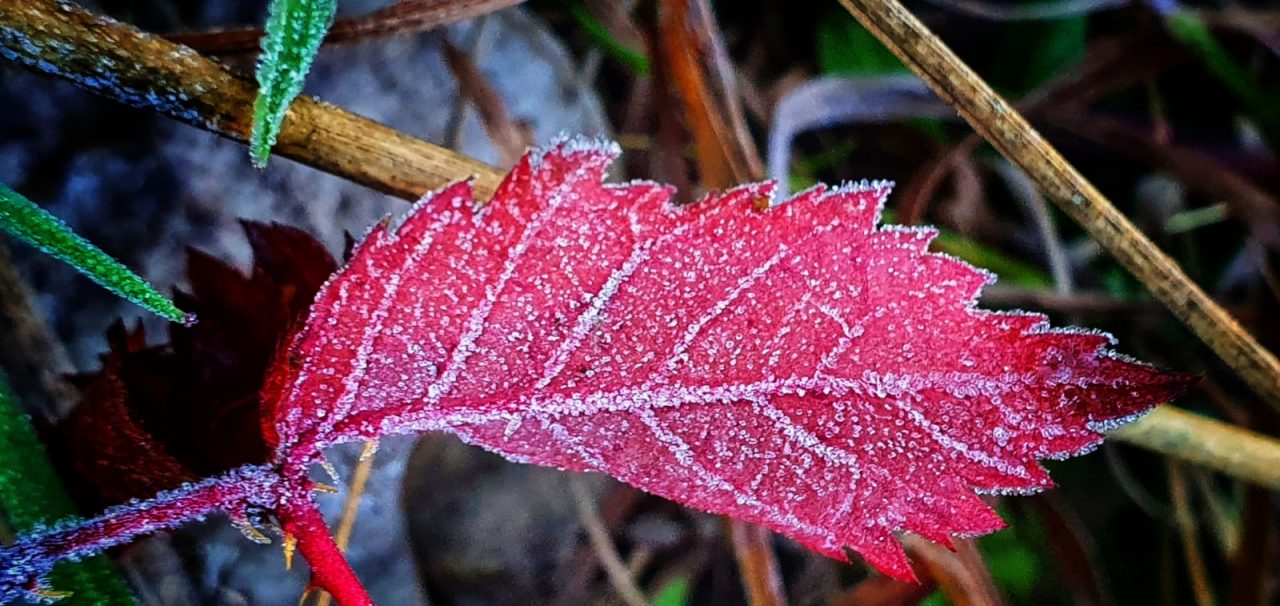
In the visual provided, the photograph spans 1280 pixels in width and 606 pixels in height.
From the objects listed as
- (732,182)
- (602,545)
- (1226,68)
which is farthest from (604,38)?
(1226,68)

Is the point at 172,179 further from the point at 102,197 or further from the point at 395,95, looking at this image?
the point at 395,95

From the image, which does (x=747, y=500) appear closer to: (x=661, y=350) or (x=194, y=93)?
(x=661, y=350)

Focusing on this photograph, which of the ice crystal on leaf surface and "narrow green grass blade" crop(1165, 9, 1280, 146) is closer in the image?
the ice crystal on leaf surface

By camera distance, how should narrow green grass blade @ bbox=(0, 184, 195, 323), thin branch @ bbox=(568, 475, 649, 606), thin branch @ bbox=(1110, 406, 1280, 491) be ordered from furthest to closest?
thin branch @ bbox=(568, 475, 649, 606)
thin branch @ bbox=(1110, 406, 1280, 491)
narrow green grass blade @ bbox=(0, 184, 195, 323)

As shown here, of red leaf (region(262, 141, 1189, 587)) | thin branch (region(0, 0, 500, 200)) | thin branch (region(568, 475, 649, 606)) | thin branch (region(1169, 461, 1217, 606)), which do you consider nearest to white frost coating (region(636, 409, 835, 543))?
red leaf (region(262, 141, 1189, 587))

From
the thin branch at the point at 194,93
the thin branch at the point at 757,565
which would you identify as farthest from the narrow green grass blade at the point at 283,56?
the thin branch at the point at 757,565

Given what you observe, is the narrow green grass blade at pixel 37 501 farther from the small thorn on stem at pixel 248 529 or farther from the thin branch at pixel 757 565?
the thin branch at pixel 757 565

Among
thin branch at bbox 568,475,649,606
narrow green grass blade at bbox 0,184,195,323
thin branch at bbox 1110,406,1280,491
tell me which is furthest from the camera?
thin branch at bbox 568,475,649,606

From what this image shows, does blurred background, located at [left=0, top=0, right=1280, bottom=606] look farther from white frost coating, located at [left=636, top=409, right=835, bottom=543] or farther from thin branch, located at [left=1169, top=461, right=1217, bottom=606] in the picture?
white frost coating, located at [left=636, top=409, right=835, bottom=543]
